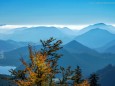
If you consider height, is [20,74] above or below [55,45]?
below

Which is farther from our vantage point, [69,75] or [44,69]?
[69,75]

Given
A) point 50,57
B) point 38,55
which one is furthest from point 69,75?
point 38,55

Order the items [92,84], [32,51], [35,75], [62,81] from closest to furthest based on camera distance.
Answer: [35,75], [32,51], [62,81], [92,84]

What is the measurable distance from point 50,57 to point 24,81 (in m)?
2.15

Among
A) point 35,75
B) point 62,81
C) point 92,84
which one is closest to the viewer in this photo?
point 35,75

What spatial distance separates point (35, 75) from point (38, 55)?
39.2 inches

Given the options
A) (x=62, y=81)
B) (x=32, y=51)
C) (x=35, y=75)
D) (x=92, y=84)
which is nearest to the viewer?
(x=35, y=75)

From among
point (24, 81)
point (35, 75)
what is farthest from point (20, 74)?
point (35, 75)

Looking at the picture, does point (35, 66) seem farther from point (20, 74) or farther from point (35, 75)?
point (20, 74)

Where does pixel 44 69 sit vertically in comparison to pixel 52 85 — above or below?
above

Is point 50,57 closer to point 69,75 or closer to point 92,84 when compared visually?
point 69,75

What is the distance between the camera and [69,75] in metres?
13.9

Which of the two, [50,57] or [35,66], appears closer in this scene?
[35,66]

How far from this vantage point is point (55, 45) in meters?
14.0
